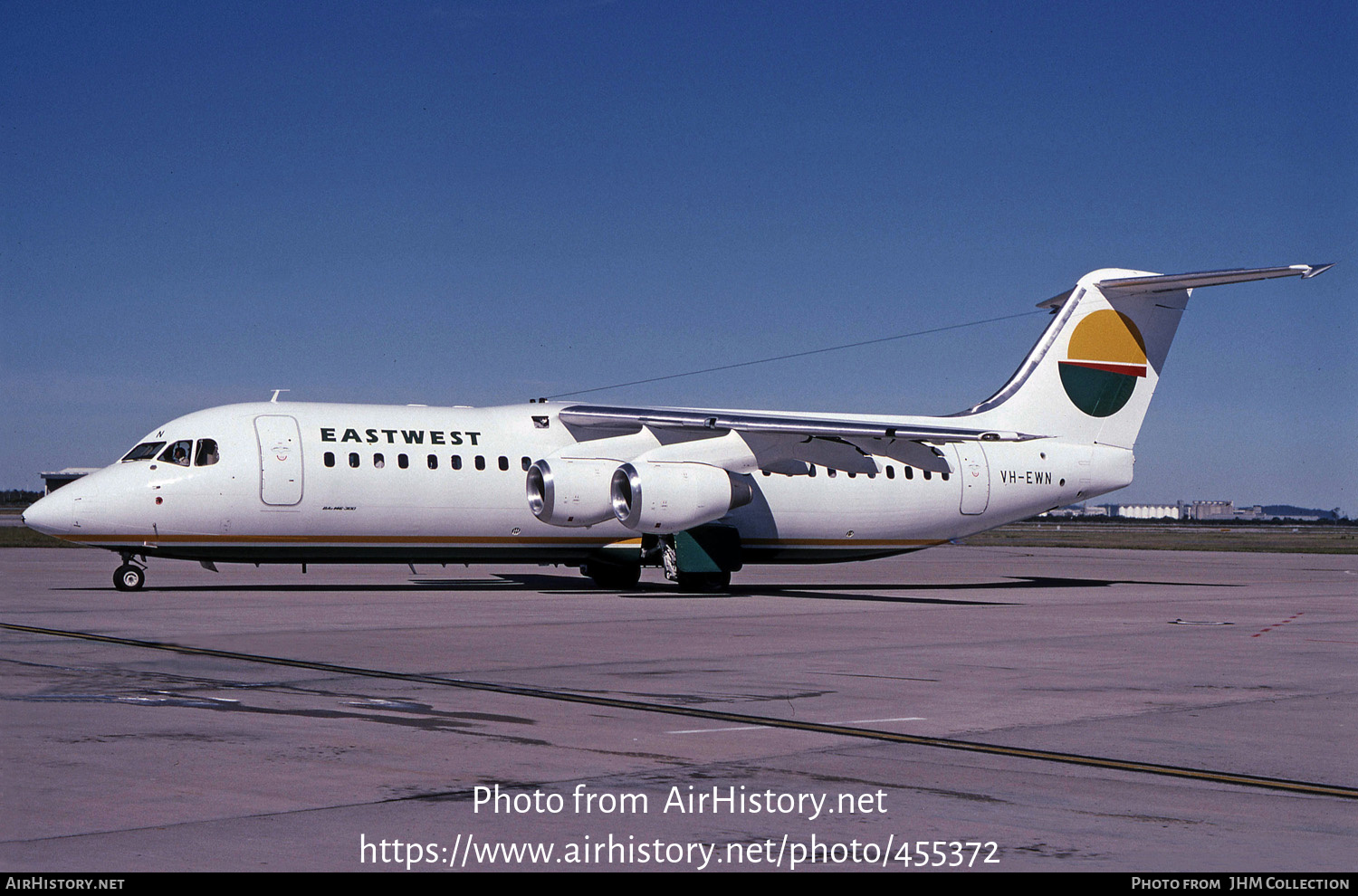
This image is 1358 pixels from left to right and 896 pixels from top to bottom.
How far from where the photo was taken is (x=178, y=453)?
25.4m

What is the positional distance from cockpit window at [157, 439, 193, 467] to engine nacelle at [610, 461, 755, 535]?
26.3 ft

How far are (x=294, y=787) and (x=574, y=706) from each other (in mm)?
3531

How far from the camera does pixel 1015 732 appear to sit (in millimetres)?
9602

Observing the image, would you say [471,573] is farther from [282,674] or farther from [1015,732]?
[1015,732]

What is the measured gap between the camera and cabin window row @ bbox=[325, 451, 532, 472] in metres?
26.1

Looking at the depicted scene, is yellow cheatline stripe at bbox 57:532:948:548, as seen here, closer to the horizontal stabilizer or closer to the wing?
the wing

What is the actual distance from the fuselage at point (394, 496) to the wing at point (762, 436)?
0.80m

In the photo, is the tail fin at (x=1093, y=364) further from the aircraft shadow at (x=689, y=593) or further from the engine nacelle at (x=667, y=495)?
the engine nacelle at (x=667, y=495)

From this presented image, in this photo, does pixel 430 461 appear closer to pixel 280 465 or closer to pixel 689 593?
pixel 280 465

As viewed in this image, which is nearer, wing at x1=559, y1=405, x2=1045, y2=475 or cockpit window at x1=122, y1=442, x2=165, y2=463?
cockpit window at x1=122, y1=442, x2=165, y2=463

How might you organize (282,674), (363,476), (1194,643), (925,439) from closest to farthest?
(282,674) → (1194,643) → (363,476) → (925,439)

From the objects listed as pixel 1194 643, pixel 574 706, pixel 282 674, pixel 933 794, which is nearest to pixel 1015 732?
pixel 933 794

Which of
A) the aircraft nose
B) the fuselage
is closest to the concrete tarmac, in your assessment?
the aircraft nose
